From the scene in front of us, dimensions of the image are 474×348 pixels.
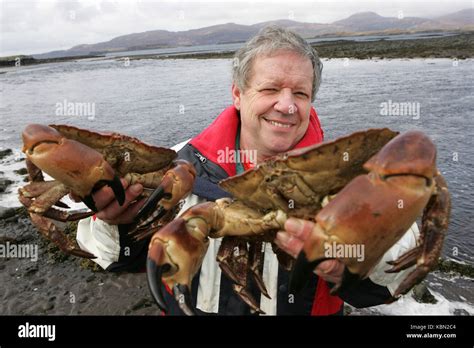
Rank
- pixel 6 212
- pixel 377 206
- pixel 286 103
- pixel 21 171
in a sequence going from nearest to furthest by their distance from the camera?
pixel 377 206
pixel 286 103
pixel 6 212
pixel 21 171

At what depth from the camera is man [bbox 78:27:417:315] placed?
11.5 ft

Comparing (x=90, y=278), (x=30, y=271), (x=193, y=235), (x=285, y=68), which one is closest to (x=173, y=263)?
(x=193, y=235)

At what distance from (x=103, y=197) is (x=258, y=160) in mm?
1632

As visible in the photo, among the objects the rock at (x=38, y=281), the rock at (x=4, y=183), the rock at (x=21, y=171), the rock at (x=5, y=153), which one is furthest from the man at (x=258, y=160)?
the rock at (x=5, y=153)

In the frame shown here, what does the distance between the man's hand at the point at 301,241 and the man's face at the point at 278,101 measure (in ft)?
4.76

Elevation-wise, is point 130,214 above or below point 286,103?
below

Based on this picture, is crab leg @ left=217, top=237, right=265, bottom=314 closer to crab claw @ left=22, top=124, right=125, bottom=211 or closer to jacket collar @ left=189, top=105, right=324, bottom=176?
jacket collar @ left=189, top=105, right=324, bottom=176

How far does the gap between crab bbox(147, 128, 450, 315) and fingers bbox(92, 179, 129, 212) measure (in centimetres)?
83

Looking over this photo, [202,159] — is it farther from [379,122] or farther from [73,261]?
[379,122]

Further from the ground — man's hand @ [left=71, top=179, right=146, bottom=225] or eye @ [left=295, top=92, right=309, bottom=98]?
eye @ [left=295, top=92, right=309, bottom=98]

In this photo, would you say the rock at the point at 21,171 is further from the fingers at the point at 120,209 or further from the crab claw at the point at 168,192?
the crab claw at the point at 168,192

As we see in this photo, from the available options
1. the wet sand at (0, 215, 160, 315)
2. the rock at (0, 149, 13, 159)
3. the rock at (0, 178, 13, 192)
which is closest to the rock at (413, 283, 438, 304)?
the wet sand at (0, 215, 160, 315)

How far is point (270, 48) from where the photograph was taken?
3.82m

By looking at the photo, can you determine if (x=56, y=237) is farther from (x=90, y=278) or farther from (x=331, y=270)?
(x=90, y=278)
